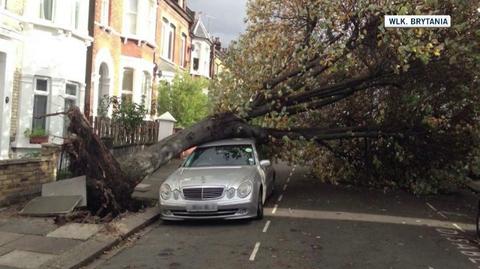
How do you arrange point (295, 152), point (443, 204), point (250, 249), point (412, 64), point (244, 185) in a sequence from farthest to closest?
1. point (295, 152)
2. point (443, 204)
3. point (412, 64)
4. point (244, 185)
5. point (250, 249)

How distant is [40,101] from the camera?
18406mm

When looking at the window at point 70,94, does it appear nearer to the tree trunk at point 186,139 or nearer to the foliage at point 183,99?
the tree trunk at point 186,139

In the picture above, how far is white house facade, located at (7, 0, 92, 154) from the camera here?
17406mm

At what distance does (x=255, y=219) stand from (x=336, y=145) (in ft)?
21.8

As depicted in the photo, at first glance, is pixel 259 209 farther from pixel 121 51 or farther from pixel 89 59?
pixel 121 51

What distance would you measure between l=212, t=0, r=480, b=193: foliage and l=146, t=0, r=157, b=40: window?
397 inches

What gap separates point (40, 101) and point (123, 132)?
3005 mm

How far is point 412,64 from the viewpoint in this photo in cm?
1472

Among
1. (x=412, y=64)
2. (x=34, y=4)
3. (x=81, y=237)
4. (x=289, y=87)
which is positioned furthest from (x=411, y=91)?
(x=34, y=4)

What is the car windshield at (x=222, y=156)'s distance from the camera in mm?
13008

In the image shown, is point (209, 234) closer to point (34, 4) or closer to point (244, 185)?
point (244, 185)

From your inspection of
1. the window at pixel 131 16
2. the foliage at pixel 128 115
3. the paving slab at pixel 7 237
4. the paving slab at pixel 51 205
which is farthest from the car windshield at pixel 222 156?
the window at pixel 131 16

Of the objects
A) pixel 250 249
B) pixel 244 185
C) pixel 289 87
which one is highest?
pixel 289 87

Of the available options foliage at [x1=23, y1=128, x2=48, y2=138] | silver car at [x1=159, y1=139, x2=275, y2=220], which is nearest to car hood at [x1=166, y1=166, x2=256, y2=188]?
silver car at [x1=159, y1=139, x2=275, y2=220]
